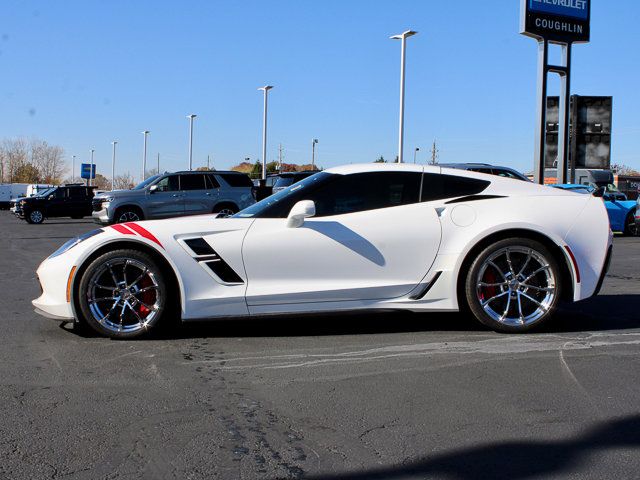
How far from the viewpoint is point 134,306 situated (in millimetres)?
5711

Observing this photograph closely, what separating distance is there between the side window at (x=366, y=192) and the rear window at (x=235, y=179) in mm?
16090

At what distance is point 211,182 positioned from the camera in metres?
21.8

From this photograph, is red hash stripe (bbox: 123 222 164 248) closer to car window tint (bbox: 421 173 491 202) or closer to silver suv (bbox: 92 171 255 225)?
car window tint (bbox: 421 173 491 202)

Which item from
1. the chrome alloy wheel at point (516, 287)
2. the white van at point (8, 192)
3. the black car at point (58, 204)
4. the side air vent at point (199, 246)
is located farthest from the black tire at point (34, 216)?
the white van at point (8, 192)

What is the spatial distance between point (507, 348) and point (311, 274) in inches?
62.1

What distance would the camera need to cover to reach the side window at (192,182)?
21.7 m

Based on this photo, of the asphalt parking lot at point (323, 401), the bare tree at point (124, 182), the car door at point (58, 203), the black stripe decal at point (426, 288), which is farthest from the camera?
the bare tree at point (124, 182)

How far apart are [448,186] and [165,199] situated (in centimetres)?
1649

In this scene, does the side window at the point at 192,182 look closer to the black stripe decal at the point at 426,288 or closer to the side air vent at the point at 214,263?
the side air vent at the point at 214,263

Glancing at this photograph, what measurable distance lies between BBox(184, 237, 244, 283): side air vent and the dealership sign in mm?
18555

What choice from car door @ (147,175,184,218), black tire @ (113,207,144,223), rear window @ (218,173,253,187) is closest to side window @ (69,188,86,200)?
black tire @ (113,207,144,223)

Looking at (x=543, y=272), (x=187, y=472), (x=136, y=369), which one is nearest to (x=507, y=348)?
(x=543, y=272)

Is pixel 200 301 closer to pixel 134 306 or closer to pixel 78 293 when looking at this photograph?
pixel 134 306

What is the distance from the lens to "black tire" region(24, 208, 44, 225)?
31281mm
